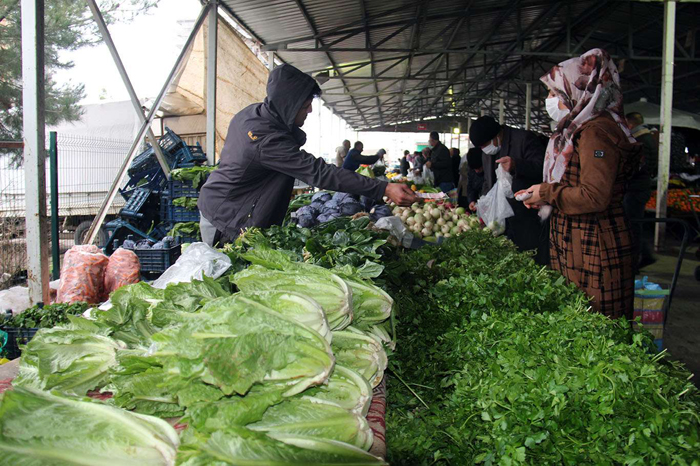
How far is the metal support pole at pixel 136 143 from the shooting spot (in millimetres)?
5676

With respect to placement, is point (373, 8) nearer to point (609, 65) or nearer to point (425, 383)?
point (609, 65)

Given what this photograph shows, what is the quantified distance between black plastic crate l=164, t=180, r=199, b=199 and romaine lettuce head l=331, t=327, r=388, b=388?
5720mm

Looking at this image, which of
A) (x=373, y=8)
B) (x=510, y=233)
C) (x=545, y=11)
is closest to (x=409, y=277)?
(x=510, y=233)

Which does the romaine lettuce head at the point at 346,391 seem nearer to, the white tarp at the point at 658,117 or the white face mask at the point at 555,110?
the white face mask at the point at 555,110

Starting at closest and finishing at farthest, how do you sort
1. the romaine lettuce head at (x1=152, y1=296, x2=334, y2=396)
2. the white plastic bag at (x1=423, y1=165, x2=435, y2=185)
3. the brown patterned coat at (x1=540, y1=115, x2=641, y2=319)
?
the romaine lettuce head at (x1=152, y1=296, x2=334, y2=396) → the brown patterned coat at (x1=540, y1=115, x2=641, y2=319) → the white plastic bag at (x1=423, y1=165, x2=435, y2=185)

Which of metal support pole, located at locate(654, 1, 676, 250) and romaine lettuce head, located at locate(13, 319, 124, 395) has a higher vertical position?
metal support pole, located at locate(654, 1, 676, 250)

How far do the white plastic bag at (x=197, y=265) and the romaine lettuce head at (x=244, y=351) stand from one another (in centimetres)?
98

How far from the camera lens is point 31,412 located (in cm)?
101

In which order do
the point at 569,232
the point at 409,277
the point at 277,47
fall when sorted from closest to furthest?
the point at 409,277 < the point at 569,232 < the point at 277,47

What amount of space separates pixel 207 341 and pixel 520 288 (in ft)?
5.85

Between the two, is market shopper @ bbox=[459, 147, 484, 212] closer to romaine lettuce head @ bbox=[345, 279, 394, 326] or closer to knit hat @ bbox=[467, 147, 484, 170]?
knit hat @ bbox=[467, 147, 484, 170]

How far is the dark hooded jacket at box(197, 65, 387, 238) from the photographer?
3.35 meters

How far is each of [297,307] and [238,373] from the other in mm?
299

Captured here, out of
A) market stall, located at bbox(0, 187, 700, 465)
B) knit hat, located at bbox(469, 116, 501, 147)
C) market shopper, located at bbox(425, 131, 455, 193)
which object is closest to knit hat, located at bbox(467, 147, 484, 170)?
knit hat, located at bbox(469, 116, 501, 147)
